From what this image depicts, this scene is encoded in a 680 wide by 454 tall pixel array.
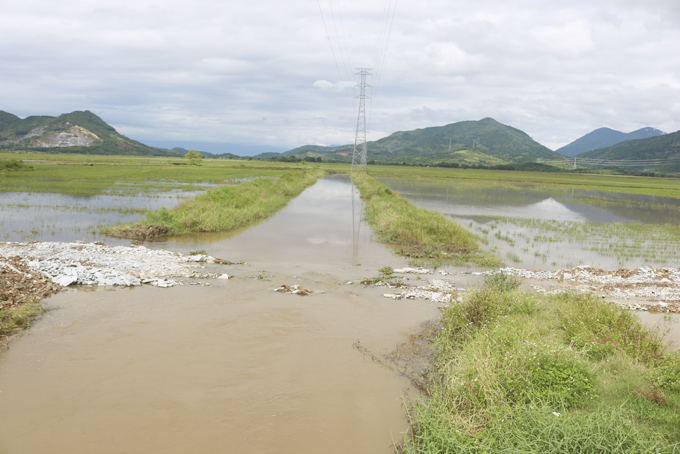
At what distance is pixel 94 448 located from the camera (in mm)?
4930

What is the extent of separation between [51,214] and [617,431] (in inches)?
1017

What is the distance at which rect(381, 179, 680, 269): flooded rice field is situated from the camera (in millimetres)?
16047

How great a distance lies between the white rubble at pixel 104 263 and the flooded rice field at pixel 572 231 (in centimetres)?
1223

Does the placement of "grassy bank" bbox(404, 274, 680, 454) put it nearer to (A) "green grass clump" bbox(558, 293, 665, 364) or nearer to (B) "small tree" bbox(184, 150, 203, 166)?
(A) "green grass clump" bbox(558, 293, 665, 364)

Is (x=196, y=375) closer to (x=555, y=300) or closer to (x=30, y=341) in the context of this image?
(x=30, y=341)

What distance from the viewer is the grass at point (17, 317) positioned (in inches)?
297

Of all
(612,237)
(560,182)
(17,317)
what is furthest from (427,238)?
(560,182)

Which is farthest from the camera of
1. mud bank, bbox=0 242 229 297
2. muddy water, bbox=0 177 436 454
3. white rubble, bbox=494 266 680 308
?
white rubble, bbox=494 266 680 308

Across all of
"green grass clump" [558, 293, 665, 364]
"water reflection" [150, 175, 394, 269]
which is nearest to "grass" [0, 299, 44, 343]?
A: "water reflection" [150, 175, 394, 269]

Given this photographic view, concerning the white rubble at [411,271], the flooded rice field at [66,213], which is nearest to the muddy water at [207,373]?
the white rubble at [411,271]

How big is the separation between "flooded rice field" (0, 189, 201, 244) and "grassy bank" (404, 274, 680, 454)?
1488 centimetres

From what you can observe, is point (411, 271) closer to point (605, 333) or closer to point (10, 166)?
point (605, 333)

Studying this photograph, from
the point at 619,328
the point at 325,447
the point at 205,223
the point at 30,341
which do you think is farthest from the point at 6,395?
the point at 205,223

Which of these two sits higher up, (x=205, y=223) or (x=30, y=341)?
(x=205, y=223)
